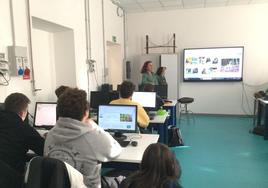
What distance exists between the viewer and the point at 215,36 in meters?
6.99

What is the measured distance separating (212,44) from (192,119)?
84.7 inches

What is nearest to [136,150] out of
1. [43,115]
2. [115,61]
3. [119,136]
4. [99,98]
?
[119,136]

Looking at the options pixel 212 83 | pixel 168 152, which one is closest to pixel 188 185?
pixel 168 152

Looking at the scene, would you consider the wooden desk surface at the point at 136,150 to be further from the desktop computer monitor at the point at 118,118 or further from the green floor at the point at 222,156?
the green floor at the point at 222,156

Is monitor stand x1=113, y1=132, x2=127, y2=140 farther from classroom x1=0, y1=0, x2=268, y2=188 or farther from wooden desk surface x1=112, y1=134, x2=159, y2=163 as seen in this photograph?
classroom x1=0, y1=0, x2=268, y2=188

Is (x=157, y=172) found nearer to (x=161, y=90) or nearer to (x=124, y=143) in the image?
(x=124, y=143)

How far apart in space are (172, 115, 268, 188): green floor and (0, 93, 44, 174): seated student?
1.94 m

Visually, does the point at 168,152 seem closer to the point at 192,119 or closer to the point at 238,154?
the point at 238,154

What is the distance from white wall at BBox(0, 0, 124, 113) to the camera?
116 inches

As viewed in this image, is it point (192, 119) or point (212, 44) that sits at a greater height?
point (212, 44)

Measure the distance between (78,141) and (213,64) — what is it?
6015 mm

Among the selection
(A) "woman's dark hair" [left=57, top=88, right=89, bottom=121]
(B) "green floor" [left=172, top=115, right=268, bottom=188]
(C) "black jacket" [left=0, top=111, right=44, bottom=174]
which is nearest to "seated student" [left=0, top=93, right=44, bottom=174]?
(C) "black jacket" [left=0, top=111, right=44, bottom=174]

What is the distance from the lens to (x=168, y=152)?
1361 mm

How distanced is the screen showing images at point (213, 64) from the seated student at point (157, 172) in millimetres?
6090
